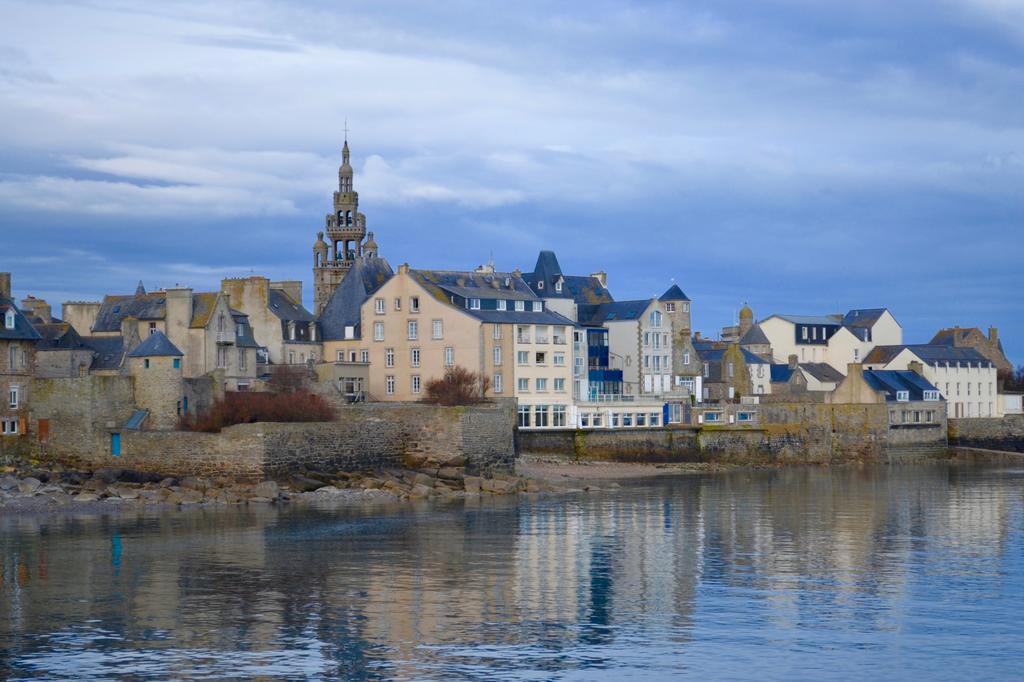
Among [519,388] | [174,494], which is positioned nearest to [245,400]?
[174,494]

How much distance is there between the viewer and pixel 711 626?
27.3m

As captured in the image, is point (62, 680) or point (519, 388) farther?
point (519, 388)

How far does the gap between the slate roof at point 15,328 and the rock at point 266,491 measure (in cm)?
1246

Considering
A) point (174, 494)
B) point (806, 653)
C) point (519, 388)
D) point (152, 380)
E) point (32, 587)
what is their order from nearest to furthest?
point (806, 653) → point (32, 587) → point (174, 494) → point (152, 380) → point (519, 388)

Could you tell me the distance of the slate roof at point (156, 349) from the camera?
188 ft

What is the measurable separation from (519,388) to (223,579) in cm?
4597

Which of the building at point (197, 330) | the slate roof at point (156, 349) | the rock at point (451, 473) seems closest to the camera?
the slate roof at point (156, 349)

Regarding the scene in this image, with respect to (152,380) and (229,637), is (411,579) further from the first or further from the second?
(152,380)

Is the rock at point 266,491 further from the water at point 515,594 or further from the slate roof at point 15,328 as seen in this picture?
the slate roof at point 15,328

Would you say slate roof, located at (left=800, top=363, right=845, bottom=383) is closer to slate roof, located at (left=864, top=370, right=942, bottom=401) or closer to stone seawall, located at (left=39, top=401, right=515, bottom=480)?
slate roof, located at (left=864, top=370, right=942, bottom=401)

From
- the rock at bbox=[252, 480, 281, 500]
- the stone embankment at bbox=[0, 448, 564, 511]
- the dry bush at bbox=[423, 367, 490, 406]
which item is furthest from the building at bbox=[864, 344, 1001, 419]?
the rock at bbox=[252, 480, 281, 500]

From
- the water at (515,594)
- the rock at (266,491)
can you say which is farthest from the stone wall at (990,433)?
the rock at (266,491)

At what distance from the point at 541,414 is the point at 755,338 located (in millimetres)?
34519

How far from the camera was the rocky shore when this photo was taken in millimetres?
50875
